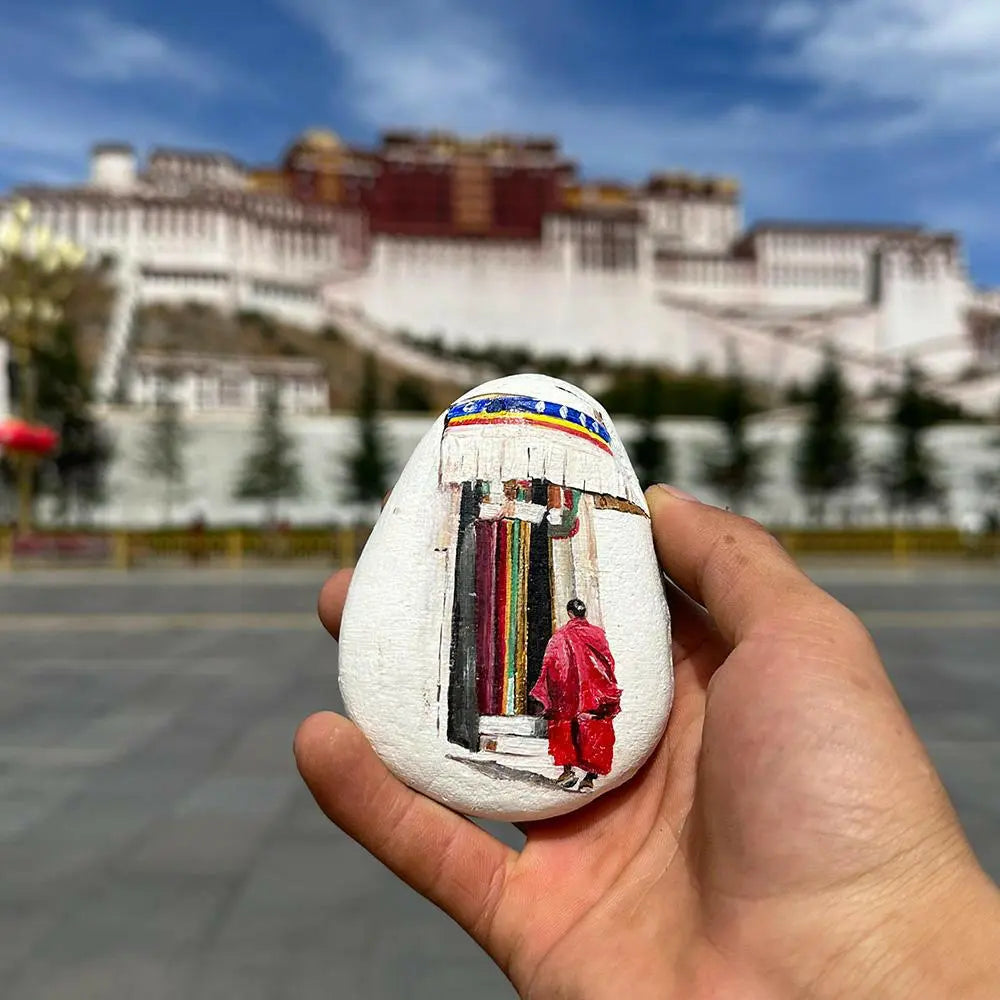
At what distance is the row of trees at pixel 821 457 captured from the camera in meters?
28.3

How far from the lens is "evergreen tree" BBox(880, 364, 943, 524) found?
28.6 metres

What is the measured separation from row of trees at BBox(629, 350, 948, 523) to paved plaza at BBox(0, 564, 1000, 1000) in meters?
20.4

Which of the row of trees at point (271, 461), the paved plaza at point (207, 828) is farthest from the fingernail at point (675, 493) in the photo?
the row of trees at point (271, 461)

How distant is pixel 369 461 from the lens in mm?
27391

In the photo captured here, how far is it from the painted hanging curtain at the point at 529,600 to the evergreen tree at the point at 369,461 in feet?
82.6

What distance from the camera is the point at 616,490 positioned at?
190 centimetres

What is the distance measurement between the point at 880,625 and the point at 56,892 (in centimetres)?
790

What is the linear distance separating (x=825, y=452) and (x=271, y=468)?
18206mm

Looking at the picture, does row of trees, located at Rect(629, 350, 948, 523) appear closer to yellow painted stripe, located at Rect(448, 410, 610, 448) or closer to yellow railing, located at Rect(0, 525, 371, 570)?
yellow railing, located at Rect(0, 525, 371, 570)

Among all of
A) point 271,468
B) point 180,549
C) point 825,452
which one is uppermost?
point 825,452

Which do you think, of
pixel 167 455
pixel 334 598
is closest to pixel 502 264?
pixel 167 455

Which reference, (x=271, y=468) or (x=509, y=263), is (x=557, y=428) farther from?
(x=509, y=263)

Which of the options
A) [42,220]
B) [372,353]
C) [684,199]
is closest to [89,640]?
[372,353]

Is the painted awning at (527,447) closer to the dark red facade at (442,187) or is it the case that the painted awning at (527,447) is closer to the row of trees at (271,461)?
the row of trees at (271,461)
